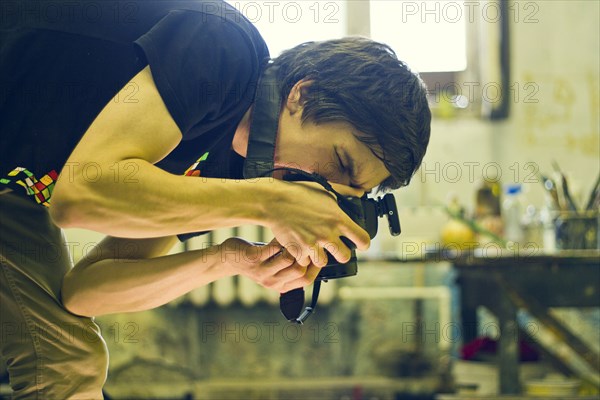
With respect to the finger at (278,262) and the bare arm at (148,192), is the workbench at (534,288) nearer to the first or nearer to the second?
the finger at (278,262)

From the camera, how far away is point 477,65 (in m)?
3.34

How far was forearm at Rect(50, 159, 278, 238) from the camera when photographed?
960mm

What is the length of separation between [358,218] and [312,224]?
0.40 feet

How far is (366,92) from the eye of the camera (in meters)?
1.16

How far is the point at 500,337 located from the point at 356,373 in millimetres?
1072

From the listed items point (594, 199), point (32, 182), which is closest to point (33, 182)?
point (32, 182)

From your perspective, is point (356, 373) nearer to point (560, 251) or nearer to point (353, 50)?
point (560, 251)

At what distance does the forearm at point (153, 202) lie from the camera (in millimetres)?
960

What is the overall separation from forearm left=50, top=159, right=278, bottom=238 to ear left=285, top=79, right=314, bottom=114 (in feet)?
0.56

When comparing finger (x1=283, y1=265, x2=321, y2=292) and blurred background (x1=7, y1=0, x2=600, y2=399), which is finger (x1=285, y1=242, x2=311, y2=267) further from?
blurred background (x1=7, y1=0, x2=600, y2=399)

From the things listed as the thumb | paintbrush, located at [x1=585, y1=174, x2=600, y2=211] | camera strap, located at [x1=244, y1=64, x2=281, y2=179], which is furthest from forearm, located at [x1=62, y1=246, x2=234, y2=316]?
paintbrush, located at [x1=585, y1=174, x2=600, y2=211]

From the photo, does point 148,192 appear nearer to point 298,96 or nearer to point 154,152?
point 154,152

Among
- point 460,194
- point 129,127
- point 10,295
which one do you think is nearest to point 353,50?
point 129,127

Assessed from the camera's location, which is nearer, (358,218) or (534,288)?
(358,218)
